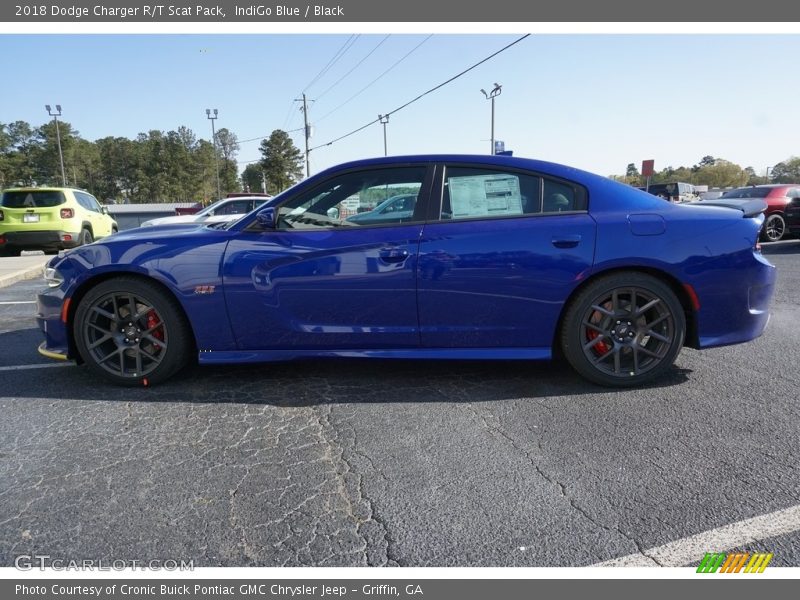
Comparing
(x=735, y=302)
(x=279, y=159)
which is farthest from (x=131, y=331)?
(x=279, y=159)

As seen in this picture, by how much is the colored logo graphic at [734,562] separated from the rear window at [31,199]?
42.9 ft

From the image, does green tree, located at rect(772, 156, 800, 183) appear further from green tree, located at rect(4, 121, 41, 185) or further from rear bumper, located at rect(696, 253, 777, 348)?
green tree, located at rect(4, 121, 41, 185)

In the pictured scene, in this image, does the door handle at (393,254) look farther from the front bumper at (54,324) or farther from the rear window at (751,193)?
the rear window at (751,193)

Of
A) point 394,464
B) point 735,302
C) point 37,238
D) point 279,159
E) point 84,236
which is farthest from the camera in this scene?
point 279,159

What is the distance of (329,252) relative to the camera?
10.4 ft

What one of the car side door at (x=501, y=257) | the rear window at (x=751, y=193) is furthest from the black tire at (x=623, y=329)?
the rear window at (x=751, y=193)

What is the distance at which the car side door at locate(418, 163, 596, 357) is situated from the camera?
3.14 metres

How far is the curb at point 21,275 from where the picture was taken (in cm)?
799

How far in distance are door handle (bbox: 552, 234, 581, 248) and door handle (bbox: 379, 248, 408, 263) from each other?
0.94 metres

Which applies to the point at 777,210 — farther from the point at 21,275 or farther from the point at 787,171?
the point at 787,171

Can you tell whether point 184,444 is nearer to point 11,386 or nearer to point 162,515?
point 162,515

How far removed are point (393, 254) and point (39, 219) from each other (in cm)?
1111

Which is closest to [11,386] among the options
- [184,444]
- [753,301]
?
[184,444]

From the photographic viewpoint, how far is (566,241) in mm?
3145
